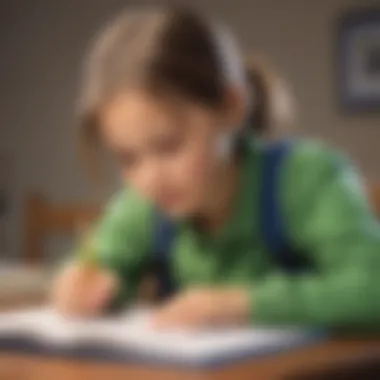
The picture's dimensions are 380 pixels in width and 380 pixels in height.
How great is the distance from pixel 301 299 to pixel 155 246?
5.8 inches

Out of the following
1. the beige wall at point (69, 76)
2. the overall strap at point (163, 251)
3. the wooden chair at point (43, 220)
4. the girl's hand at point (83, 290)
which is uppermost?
the beige wall at point (69, 76)

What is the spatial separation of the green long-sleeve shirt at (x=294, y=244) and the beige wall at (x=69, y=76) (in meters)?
0.41

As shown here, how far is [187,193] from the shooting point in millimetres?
600

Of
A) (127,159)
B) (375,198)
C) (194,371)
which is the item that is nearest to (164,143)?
(127,159)

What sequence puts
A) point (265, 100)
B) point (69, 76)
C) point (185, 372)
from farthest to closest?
point (69, 76)
point (265, 100)
point (185, 372)

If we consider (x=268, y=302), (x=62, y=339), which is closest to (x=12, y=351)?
(x=62, y=339)

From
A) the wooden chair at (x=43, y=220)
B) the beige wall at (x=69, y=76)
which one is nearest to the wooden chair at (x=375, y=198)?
the beige wall at (x=69, y=76)

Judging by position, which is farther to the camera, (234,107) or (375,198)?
(375,198)

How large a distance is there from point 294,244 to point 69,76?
0.53 metres

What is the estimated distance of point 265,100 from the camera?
2.24 feet

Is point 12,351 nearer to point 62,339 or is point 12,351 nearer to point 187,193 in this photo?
point 62,339

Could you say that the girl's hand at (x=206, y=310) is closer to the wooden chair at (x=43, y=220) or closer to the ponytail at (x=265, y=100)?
the ponytail at (x=265, y=100)

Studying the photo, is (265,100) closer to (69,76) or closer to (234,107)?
(234,107)

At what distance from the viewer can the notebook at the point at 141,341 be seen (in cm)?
47
